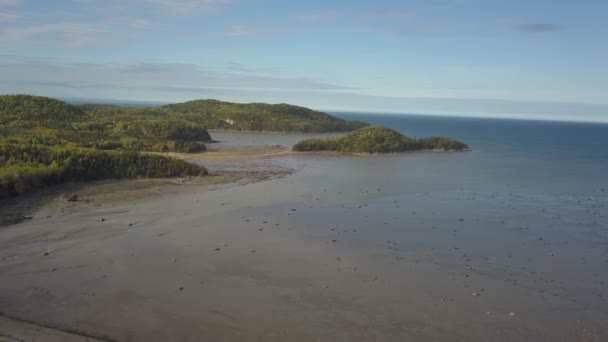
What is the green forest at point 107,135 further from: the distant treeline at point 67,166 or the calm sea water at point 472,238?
the calm sea water at point 472,238

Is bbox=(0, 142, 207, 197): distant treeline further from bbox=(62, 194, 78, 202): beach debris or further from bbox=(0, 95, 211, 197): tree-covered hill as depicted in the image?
bbox=(62, 194, 78, 202): beach debris

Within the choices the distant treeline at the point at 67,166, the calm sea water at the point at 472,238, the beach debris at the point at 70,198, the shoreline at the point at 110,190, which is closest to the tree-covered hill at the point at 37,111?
the distant treeline at the point at 67,166

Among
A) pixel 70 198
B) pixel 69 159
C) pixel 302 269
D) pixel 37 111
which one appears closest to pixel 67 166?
pixel 69 159

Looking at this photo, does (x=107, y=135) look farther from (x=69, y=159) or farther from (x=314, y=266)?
(x=314, y=266)

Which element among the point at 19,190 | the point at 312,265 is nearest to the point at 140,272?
the point at 312,265

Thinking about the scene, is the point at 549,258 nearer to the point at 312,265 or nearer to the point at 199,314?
the point at 312,265

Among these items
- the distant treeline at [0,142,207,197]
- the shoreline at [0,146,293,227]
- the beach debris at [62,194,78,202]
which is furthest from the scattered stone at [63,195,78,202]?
the distant treeline at [0,142,207,197]
